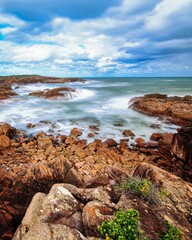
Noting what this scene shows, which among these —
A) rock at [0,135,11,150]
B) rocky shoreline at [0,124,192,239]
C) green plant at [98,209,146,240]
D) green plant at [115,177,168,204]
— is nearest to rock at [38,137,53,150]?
rocky shoreline at [0,124,192,239]

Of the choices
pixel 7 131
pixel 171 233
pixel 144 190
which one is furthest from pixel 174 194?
pixel 7 131

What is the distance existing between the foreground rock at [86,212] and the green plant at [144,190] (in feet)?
0.49

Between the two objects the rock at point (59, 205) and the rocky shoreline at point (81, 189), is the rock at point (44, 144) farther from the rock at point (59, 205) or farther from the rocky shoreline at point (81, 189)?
the rock at point (59, 205)

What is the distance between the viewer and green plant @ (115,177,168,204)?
5363mm

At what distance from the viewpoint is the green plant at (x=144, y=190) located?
5363mm

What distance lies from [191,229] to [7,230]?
15.8 feet

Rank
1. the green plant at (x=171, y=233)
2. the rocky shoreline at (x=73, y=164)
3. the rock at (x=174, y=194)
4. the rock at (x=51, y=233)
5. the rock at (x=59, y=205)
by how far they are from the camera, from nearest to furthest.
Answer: the rock at (x=51, y=233), the green plant at (x=171, y=233), the rock at (x=59, y=205), the rock at (x=174, y=194), the rocky shoreline at (x=73, y=164)

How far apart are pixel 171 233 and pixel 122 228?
113 cm

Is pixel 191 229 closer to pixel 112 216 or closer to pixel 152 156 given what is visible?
pixel 112 216

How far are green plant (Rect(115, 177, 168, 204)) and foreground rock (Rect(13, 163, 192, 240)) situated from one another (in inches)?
5.9

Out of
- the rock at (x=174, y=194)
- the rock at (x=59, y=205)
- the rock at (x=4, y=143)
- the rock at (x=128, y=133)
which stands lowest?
the rock at (x=128, y=133)

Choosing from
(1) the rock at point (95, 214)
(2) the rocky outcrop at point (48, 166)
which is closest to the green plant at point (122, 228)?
(1) the rock at point (95, 214)

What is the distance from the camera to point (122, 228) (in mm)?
4082

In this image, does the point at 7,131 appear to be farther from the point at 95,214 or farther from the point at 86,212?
the point at 95,214
